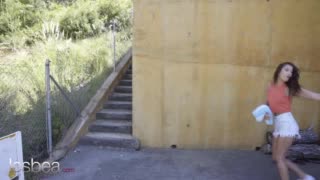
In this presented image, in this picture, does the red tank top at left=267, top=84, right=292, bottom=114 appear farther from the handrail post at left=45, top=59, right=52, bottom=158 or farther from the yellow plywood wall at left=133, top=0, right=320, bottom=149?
the handrail post at left=45, top=59, right=52, bottom=158

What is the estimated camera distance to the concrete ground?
20.9ft

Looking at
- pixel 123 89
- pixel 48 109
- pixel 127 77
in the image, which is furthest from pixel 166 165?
pixel 127 77

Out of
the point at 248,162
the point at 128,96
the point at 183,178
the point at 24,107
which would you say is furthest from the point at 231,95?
the point at 24,107

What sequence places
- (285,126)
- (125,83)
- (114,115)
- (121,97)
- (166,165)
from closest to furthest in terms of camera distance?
(285,126)
(166,165)
(114,115)
(121,97)
(125,83)

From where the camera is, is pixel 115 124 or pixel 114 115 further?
pixel 114 115

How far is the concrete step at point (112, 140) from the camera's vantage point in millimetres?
7812

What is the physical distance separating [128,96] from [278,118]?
15.0 ft

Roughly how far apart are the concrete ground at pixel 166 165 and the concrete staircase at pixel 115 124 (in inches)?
6.0

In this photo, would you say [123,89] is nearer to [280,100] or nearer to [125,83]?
[125,83]

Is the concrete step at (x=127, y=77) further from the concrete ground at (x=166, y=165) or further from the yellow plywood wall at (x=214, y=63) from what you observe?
the concrete ground at (x=166, y=165)

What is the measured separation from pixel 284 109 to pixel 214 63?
2485 millimetres

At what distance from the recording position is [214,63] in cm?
756

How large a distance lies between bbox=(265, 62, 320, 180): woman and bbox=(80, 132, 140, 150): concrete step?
3.18 m

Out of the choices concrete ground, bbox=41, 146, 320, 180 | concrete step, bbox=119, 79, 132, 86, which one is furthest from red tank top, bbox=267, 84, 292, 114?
concrete step, bbox=119, 79, 132, 86
